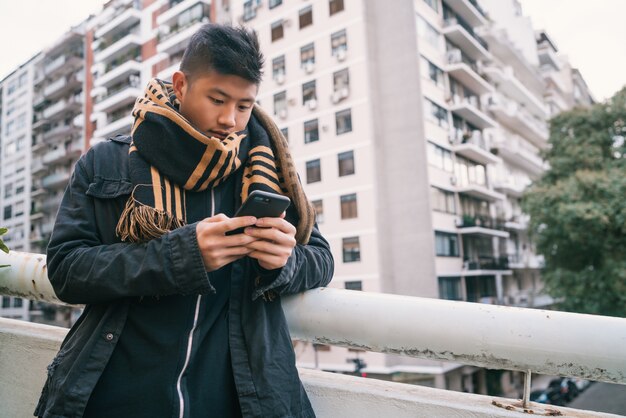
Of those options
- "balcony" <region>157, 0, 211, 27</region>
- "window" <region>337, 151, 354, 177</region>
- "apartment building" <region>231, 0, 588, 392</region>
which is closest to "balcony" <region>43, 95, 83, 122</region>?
"balcony" <region>157, 0, 211, 27</region>

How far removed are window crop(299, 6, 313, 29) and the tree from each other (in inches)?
429

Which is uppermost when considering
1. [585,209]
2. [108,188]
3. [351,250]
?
[585,209]

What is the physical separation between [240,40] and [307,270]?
0.62 metres

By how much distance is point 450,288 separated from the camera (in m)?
18.4

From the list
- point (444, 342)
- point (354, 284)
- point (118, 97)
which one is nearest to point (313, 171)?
point (354, 284)

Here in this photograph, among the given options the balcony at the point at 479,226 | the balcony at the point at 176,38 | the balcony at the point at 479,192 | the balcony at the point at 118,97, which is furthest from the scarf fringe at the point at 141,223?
the balcony at the point at 118,97

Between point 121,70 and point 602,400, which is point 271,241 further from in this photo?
point 121,70

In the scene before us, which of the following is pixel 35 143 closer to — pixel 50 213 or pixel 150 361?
pixel 50 213

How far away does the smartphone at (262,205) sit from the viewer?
2.84 ft

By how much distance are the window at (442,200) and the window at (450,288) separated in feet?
9.53

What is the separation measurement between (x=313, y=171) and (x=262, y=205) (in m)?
18.0

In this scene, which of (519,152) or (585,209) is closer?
(585,209)

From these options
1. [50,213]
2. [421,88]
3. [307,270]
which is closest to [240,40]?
[307,270]

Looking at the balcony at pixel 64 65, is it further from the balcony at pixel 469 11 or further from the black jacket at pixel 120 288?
the black jacket at pixel 120 288
